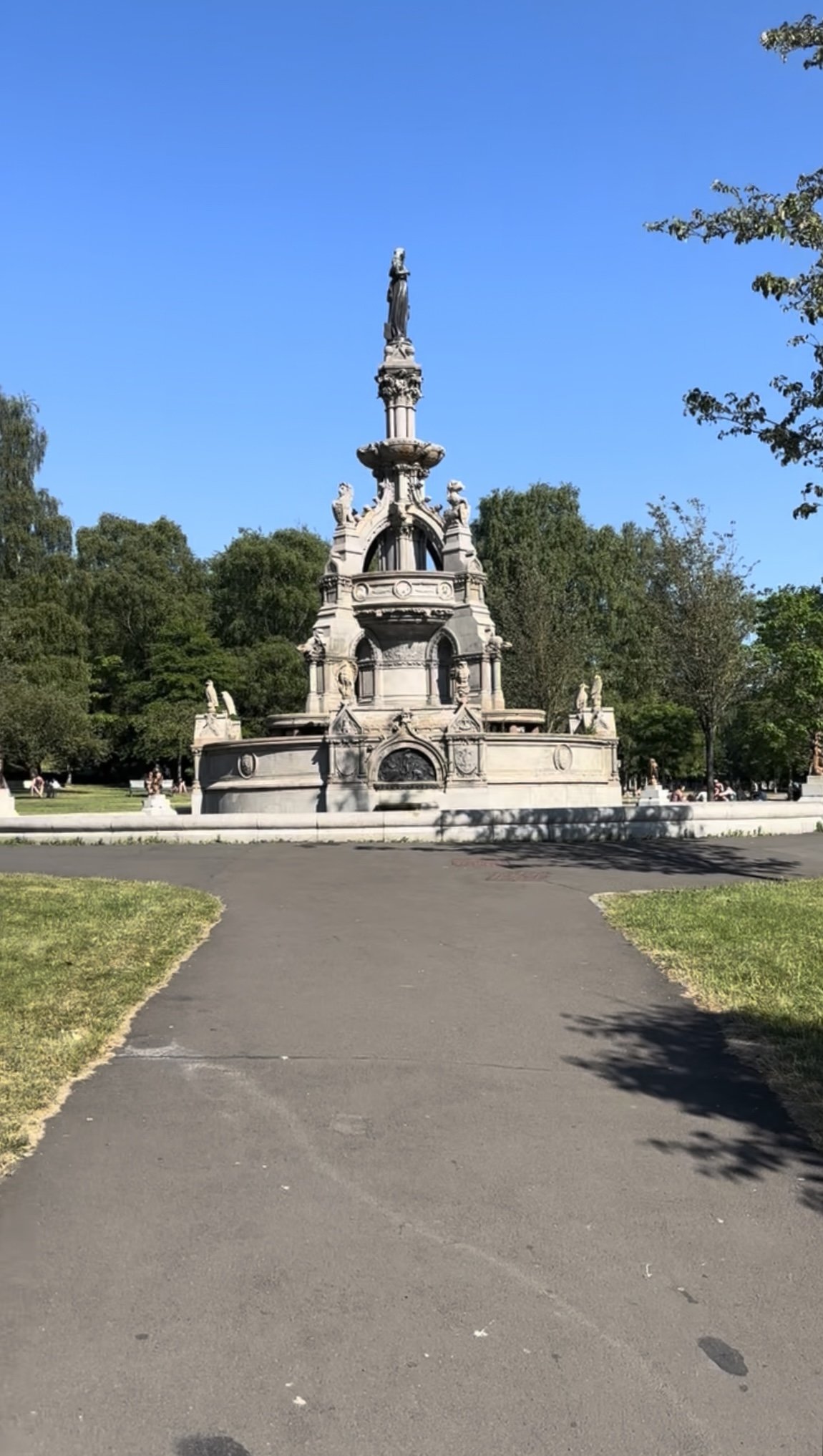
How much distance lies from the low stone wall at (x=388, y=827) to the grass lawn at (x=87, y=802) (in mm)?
7981

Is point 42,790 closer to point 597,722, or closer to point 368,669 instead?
point 368,669

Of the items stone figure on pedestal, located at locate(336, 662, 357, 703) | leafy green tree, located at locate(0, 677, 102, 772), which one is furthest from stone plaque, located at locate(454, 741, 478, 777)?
leafy green tree, located at locate(0, 677, 102, 772)

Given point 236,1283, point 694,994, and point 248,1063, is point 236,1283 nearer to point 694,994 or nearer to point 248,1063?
point 248,1063

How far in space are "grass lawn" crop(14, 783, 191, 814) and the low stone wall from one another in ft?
26.2

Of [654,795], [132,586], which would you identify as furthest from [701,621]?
[132,586]

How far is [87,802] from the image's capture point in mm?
41656

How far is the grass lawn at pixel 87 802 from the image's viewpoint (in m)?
34.2

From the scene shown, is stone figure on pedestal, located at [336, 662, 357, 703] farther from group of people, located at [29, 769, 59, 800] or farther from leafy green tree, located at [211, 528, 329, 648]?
leafy green tree, located at [211, 528, 329, 648]

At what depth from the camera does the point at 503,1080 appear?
18.8ft

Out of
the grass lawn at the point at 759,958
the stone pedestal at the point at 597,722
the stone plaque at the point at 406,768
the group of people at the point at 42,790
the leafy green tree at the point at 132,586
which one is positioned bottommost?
the grass lawn at the point at 759,958

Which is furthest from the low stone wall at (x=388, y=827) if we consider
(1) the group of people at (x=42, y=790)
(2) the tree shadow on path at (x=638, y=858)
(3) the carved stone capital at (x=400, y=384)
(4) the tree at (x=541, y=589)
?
(4) the tree at (x=541, y=589)

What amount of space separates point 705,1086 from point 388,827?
43.8 ft

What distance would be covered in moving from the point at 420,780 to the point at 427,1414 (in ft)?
68.6

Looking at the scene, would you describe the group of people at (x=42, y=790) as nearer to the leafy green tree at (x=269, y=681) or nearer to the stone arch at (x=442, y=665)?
the leafy green tree at (x=269, y=681)
